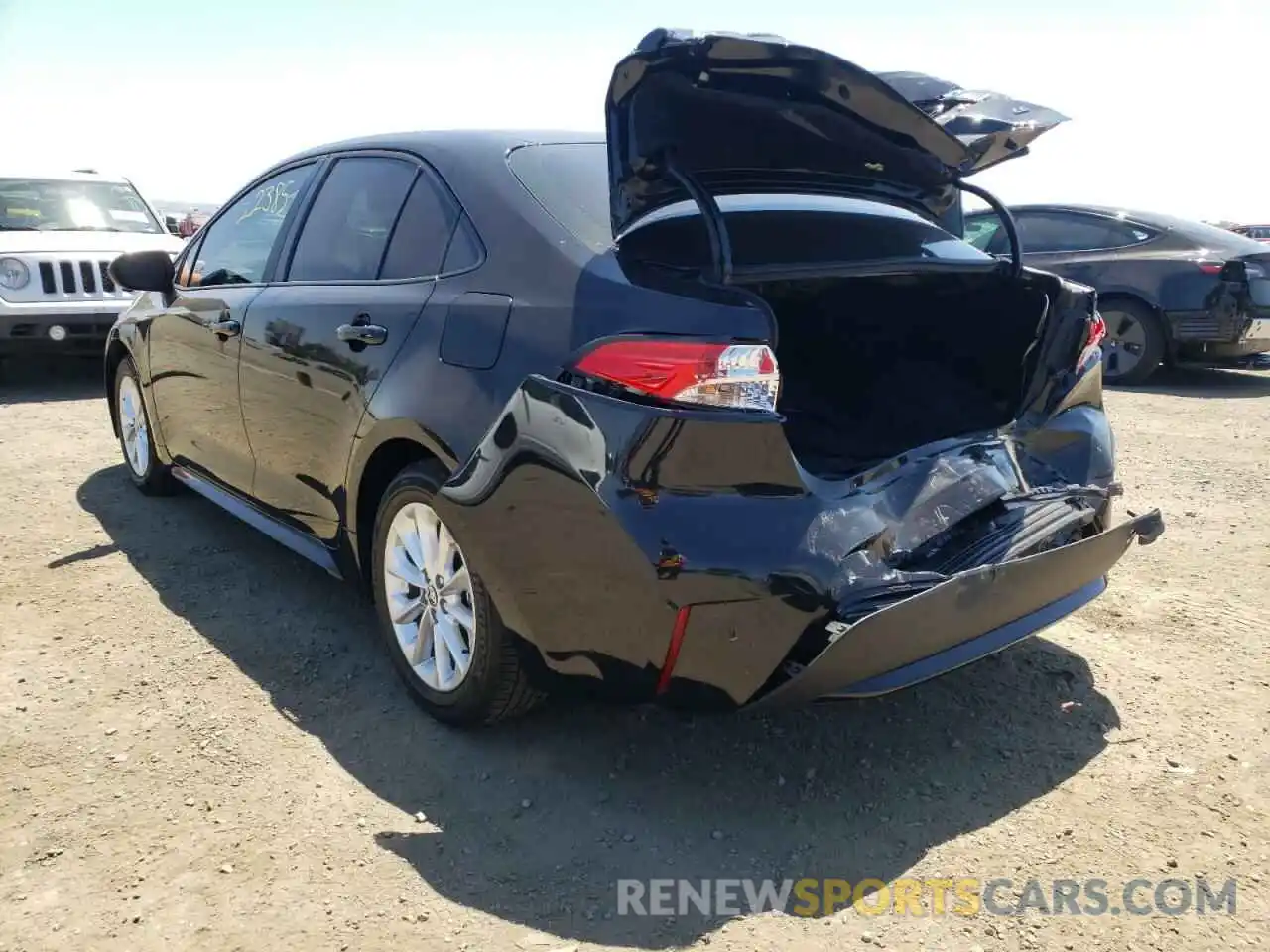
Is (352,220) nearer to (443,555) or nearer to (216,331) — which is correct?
(216,331)

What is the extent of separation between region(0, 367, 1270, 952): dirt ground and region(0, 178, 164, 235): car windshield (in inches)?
230

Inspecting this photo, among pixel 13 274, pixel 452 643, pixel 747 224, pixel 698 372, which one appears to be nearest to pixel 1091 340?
pixel 747 224

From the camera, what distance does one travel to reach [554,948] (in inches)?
83.8

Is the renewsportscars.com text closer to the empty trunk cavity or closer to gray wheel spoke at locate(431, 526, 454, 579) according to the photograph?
gray wheel spoke at locate(431, 526, 454, 579)

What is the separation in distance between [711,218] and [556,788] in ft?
4.84

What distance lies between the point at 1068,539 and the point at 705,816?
1.19 m

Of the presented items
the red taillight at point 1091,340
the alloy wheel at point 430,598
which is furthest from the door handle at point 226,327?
the red taillight at point 1091,340

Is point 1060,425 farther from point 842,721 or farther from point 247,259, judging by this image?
point 247,259

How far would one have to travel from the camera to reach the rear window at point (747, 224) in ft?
8.53

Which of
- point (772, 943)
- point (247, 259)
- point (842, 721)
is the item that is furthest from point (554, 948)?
point (247, 259)

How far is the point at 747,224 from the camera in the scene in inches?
112

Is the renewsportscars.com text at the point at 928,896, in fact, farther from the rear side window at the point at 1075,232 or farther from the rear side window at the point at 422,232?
the rear side window at the point at 1075,232

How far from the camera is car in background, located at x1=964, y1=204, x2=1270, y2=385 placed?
8398mm

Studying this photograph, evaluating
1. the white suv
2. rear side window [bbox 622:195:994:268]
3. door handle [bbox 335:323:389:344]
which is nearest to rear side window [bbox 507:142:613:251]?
rear side window [bbox 622:195:994:268]
